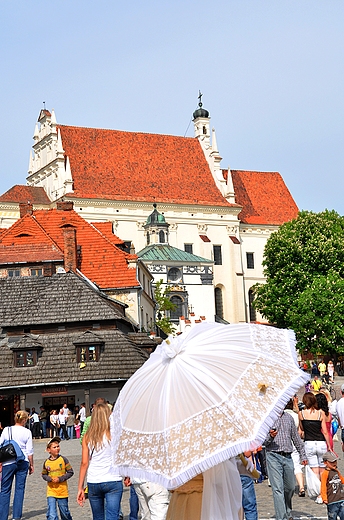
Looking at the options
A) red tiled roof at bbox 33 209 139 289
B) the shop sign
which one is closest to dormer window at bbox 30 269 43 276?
red tiled roof at bbox 33 209 139 289

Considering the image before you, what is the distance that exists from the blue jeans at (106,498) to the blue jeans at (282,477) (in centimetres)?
211

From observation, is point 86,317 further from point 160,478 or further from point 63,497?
point 160,478

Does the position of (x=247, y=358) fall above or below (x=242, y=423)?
above

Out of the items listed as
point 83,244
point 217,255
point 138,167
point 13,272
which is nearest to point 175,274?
point 217,255

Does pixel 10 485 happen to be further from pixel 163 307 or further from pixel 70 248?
pixel 163 307

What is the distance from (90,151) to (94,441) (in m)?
72.3

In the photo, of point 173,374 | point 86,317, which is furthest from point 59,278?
point 173,374

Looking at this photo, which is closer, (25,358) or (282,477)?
(282,477)

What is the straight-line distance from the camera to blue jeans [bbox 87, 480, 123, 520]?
8531 mm

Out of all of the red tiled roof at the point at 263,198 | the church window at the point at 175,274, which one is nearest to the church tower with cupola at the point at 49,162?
the church window at the point at 175,274

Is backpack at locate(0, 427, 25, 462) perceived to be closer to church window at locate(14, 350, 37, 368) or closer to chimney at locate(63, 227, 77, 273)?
church window at locate(14, 350, 37, 368)

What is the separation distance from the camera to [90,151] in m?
79.7

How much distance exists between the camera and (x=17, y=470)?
1143cm

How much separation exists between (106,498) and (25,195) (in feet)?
223
